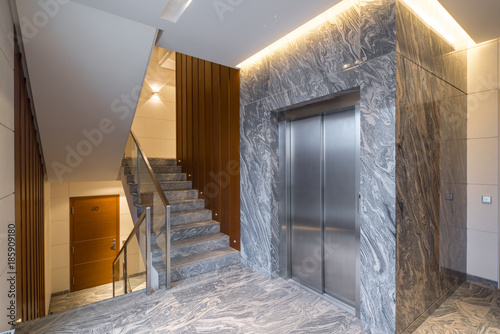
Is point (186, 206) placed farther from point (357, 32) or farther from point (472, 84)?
point (472, 84)

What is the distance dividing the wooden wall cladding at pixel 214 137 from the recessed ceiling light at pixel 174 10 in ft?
5.42

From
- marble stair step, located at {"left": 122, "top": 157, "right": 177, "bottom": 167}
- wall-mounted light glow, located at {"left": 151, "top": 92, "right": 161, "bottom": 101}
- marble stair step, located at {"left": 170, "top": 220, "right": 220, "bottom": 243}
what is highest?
wall-mounted light glow, located at {"left": 151, "top": 92, "right": 161, "bottom": 101}

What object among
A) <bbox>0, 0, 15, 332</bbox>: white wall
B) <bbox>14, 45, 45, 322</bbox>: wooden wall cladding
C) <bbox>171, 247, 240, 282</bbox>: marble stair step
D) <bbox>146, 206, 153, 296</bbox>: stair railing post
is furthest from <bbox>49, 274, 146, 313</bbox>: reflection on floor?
<bbox>0, 0, 15, 332</bbox>: white wall

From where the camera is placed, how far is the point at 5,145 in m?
2.19

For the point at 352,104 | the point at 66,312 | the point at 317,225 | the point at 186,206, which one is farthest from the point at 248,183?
the point at 66,312

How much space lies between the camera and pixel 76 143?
4242 mm

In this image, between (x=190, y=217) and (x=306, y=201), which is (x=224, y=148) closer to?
(x=190, y=217)

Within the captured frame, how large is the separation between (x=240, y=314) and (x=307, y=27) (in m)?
3.47

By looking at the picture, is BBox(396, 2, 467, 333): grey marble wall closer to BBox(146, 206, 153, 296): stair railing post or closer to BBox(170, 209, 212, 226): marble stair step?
BBox(146, 206, 153, 296): stair railing post

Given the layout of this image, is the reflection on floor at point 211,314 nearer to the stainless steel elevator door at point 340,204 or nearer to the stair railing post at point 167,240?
the stair railing post at point 167,240

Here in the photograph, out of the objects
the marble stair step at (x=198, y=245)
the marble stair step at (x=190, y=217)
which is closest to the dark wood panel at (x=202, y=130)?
the marble stair step at (x=190, y=217)

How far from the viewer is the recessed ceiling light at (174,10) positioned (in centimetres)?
280

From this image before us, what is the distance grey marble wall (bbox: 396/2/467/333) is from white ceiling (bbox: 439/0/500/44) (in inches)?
9.5

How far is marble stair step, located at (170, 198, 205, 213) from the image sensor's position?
197 inches
